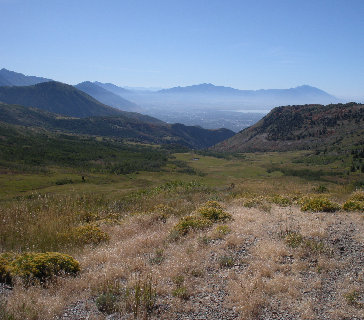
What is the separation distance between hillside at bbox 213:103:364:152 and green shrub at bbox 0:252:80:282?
87.0 meters

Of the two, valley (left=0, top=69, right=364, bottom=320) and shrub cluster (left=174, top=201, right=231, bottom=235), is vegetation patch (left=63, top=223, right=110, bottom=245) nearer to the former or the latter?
valley (left=0, top=69, right=364, bottom=320)

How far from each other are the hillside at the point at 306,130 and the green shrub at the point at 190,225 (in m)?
82.5

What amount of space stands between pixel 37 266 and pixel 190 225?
4.59 metres

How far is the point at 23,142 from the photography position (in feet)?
292

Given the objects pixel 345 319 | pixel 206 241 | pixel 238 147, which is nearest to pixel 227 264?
pixel 206 241

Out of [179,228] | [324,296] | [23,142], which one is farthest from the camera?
[23,142]

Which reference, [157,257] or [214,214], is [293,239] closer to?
[214,214]

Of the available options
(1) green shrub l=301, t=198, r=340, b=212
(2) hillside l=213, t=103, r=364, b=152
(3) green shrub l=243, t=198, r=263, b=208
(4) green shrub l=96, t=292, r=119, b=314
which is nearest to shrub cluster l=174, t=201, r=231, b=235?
(3) green shrub l=243, t=198, r=263, b=208

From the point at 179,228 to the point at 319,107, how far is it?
474 feet

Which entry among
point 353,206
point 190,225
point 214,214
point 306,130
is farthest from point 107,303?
point 306,130

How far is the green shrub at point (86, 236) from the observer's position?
846 centimetres

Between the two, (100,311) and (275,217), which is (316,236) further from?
(100,311)

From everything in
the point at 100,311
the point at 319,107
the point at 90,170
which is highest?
the point at 319,107

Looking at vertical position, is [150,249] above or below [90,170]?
above
